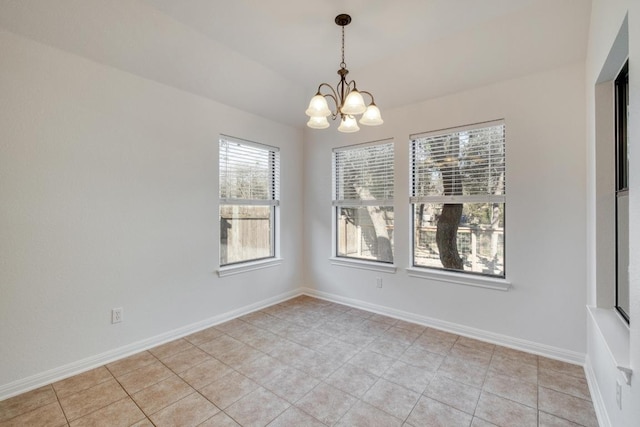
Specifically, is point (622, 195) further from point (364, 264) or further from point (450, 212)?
point (364, 264)

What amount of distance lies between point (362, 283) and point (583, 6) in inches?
130

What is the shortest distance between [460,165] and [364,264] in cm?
167

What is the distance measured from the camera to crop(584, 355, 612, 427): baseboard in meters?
1.76

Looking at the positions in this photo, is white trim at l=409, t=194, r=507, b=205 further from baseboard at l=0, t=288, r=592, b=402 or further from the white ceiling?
baseboard at l=0, t=288, r=592, b=402

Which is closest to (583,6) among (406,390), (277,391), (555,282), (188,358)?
(555,282)

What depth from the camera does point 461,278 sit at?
3.10 m

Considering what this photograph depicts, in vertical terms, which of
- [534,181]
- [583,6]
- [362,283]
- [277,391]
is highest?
[583,6]

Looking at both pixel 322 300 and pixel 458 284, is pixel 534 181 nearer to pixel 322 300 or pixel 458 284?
pixel 458 284

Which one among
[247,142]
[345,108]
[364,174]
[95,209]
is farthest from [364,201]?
[95,209]

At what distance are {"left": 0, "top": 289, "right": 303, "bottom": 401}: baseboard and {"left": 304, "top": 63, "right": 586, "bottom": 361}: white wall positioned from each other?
232 centimetres

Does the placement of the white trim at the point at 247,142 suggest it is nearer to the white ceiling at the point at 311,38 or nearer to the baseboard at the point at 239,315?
the white ceiling at the point at 311,38

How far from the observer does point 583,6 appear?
2.13 metres

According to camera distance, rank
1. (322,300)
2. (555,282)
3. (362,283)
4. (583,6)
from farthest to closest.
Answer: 1. (322,300)
2. (362,283)
3. (555,282)
4. (583,6)

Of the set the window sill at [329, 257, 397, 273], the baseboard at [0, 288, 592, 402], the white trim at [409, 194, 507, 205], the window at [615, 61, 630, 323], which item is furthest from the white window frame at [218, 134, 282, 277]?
the window at [615, 61, 630, 323]
